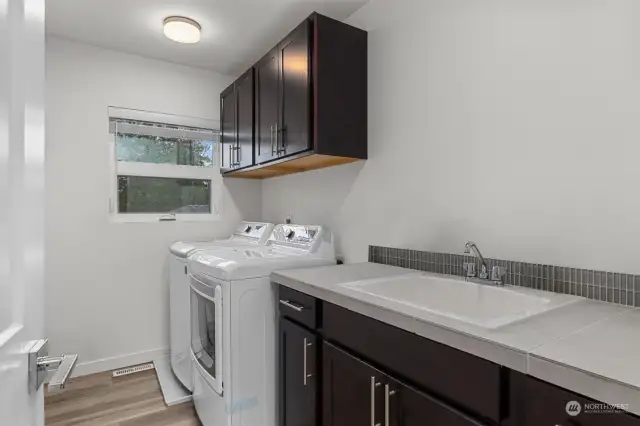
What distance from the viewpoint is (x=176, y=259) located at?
2.50 m

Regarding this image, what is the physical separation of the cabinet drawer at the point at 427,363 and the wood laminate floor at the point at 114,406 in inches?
55.5

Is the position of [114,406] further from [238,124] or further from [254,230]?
[238,124]

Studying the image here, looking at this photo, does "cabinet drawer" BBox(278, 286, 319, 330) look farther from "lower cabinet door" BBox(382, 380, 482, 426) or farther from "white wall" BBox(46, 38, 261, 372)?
"white wall" BBox(46, 38, 261, 372)

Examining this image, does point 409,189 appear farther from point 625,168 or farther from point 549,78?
point 625,168

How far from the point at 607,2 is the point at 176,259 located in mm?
2612

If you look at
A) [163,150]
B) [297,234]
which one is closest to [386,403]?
[297,234]

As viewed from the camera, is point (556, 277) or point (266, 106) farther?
point (266, 106)

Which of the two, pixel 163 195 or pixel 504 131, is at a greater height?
pixel 504 131

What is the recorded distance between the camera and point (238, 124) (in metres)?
2.76

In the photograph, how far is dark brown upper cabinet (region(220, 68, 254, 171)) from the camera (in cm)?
257

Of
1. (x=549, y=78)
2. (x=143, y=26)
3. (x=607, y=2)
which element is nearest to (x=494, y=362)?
(x=549, y=78)

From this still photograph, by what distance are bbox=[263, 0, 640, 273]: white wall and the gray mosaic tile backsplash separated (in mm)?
37

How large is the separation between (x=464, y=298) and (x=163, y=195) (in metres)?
2.53

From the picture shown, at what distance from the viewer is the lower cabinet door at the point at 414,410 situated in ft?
2.94
